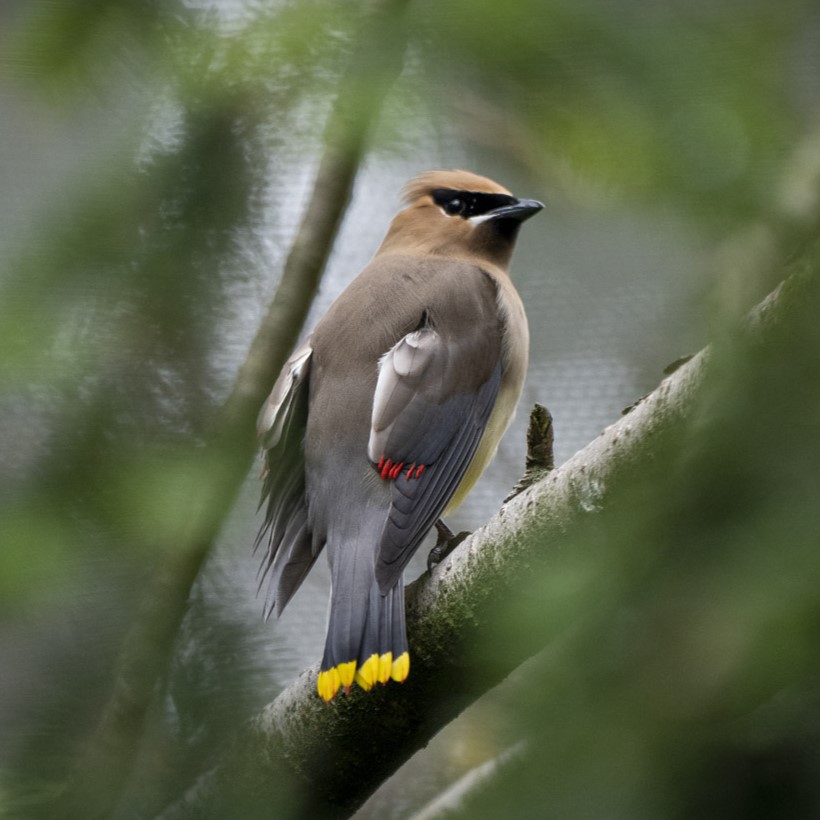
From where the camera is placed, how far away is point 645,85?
122 centimetres

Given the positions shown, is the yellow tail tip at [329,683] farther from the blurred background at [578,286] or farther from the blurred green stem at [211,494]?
the blurred green stem at [211,494]

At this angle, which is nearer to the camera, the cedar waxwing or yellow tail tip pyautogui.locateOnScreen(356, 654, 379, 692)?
yellow tail tip pyautogui.locateOnScreen(356, 654, 379, 692)

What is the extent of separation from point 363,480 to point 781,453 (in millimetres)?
1892

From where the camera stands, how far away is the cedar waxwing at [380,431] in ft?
7.64

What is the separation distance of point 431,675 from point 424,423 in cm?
65

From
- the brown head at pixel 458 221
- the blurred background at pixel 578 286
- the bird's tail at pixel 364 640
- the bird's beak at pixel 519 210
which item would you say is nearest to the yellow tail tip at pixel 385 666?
the bird's tail at pixel 364 640

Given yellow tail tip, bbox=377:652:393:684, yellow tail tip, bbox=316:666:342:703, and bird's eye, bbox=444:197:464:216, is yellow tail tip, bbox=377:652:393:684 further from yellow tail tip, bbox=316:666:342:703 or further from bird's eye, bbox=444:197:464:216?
bird's eye, bbox=444:197:464:216

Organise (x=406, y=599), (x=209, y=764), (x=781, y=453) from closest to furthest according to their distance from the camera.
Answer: (x=781, y=453) < (x=209, y=764) < (x=406, y=599)

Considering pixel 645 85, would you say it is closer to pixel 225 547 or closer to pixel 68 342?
pixel 68 342

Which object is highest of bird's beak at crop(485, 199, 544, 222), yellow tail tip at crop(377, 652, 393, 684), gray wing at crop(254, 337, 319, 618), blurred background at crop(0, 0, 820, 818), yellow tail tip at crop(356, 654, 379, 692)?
blurred background at crop(0, 0, 820, 818)

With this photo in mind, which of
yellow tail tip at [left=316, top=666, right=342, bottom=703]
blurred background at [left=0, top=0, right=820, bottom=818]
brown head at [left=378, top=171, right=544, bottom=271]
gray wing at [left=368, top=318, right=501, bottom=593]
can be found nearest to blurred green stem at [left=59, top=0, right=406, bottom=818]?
blurred background at [left=0, top=0, right=820, bottom=818]

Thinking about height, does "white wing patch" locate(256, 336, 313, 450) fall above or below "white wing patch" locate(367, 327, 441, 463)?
below

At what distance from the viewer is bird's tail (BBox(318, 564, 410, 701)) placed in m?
2.12

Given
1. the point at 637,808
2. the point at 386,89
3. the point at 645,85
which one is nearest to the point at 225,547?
the point at 386,89
